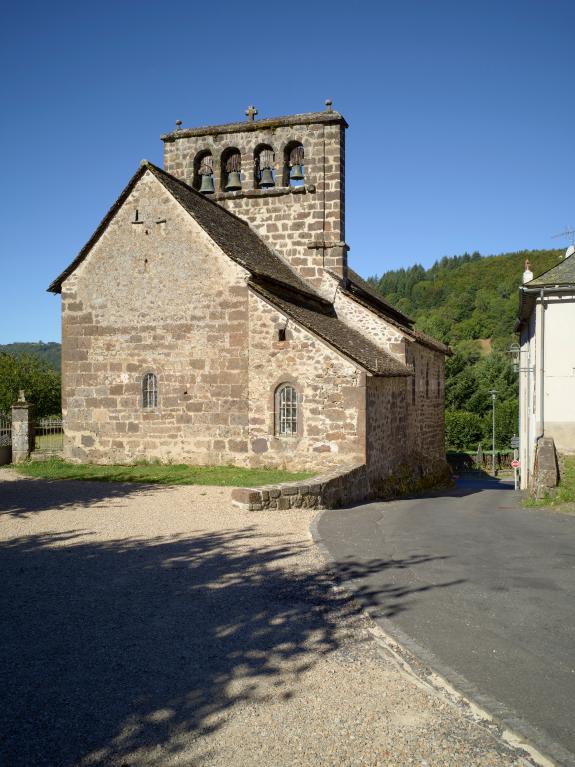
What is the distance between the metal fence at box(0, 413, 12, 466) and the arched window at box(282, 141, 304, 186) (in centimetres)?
1164

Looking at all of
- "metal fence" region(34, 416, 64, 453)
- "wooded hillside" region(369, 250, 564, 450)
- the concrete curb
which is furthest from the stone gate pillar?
"wooded hillside" region(369, 250, 564, 450)

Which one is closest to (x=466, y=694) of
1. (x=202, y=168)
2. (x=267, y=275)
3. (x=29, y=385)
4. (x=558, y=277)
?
(x=267, y=275)

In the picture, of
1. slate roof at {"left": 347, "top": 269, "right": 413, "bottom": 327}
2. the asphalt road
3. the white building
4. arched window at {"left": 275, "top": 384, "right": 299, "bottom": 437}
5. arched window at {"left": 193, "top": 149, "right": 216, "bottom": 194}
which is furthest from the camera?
slate roof at {"left": 347, "top": 269, "right": 413, "bottom": 327}

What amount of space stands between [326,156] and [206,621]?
59.0ft

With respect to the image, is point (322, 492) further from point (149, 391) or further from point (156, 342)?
point (156, 342)

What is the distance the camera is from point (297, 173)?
21891mm

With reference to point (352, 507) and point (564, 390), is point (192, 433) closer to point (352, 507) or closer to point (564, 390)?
point (352, 507)

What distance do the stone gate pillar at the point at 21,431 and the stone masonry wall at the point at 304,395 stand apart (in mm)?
7326

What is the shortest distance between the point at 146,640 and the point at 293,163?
19.0 meters

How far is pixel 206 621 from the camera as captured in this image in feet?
20.9

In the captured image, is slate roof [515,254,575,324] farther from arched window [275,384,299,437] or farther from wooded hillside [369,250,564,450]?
wooded hillside [369,250,564,450]

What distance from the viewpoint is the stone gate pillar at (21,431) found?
1995 cm

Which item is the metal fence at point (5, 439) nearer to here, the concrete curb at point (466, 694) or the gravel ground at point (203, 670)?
the gravel ground at point (203, 670)

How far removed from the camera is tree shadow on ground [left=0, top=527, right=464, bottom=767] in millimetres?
4355
